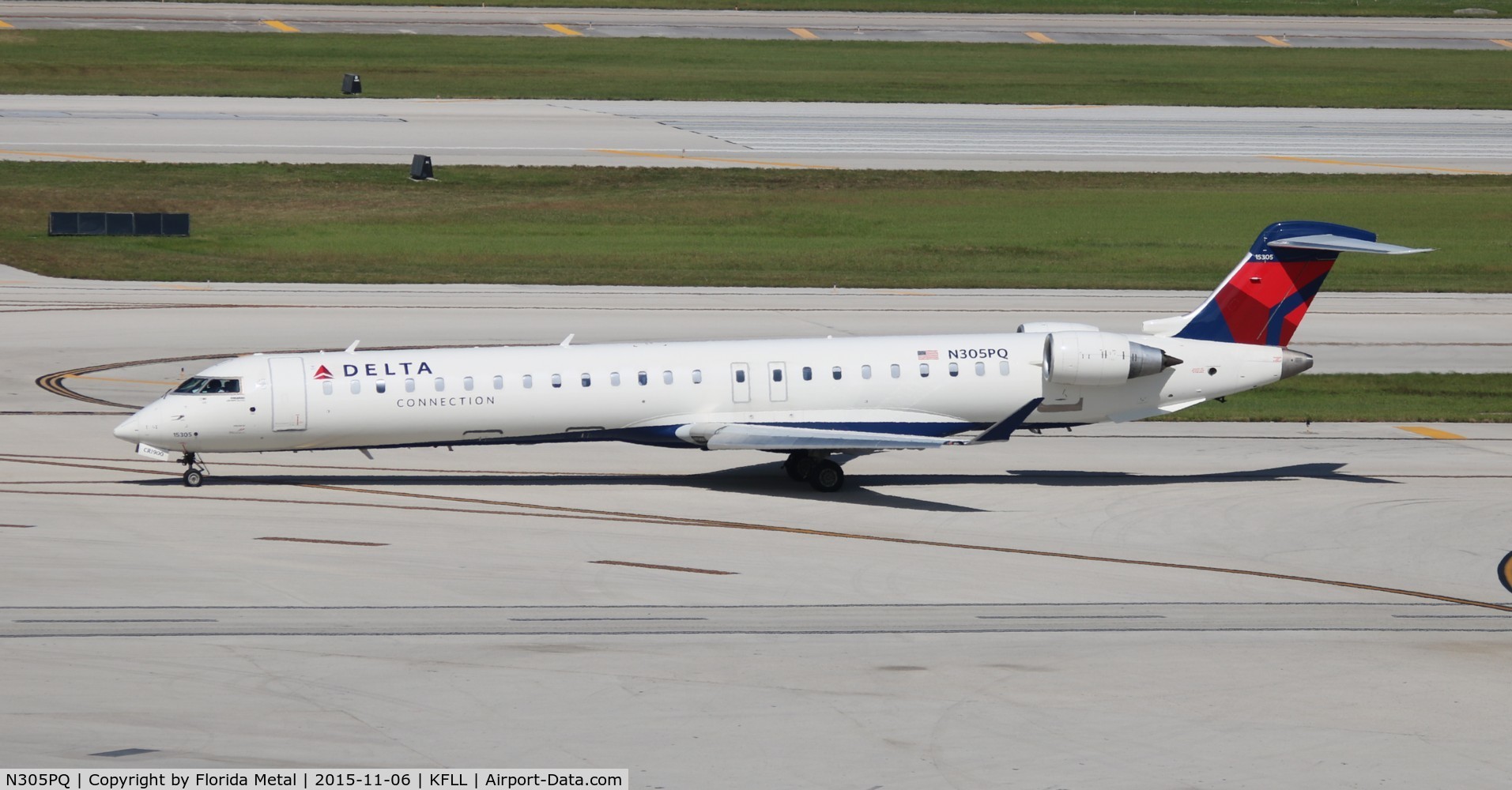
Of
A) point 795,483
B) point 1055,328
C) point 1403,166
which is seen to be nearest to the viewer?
point 795,483

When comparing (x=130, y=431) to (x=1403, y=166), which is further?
(x=1403, y=166)

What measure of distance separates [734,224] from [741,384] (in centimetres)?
3364

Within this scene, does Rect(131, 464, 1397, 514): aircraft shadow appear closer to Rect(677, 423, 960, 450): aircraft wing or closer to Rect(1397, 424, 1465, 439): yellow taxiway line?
Rect(677, 423, 960, 450): aircraft wing

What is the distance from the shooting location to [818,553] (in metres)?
28.1

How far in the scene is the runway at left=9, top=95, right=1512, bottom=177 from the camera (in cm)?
7412

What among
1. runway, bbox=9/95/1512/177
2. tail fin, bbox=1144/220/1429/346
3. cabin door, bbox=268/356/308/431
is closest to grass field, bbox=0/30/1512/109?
runway, bbox=9/95/1512/177

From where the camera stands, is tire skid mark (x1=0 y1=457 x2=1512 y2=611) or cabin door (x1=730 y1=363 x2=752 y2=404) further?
cabin door (x1=730 y1=363 x2=752 y2=404)

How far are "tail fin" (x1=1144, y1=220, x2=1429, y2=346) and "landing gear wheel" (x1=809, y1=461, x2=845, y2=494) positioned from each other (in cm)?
719

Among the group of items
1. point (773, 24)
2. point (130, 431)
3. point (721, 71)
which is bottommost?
point (130, 431)

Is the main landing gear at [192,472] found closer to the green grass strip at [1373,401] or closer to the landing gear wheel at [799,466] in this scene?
the landing gear wheel at [799,466]

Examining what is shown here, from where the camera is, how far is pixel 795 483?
113ft

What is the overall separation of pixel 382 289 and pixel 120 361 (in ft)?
39.0

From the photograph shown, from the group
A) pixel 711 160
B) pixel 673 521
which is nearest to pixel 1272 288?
pixel 673 521

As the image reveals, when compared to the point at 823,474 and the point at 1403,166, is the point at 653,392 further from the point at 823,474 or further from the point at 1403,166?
the point at 1403,166
